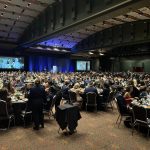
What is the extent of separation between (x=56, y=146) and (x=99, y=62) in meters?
40.9

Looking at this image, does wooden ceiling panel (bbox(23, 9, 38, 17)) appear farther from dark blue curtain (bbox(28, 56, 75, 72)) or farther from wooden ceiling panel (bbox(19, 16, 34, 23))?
dark blue curtain (bbox(28, 56, 75, 72))

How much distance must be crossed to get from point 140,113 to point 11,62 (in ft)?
105

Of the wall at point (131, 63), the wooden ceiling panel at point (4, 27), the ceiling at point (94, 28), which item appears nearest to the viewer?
the ceiling at point (94, 28)

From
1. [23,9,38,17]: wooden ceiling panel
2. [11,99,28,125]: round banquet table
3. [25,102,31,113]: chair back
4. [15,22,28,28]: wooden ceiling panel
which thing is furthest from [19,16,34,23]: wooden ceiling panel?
[25,102,31,113]: chair back

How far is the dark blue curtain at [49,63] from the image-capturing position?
3972cm

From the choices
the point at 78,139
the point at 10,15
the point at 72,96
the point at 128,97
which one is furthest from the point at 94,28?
the point at 78,139

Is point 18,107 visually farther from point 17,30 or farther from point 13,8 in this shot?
point 17,30

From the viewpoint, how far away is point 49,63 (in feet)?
139

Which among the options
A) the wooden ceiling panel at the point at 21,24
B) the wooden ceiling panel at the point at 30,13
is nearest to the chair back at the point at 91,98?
the wooden ceiling panel at the point at 30,13

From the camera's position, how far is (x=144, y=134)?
7414 millimetres

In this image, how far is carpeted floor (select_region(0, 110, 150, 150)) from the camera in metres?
6.28

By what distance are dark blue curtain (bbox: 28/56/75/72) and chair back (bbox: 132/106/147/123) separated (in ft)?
109

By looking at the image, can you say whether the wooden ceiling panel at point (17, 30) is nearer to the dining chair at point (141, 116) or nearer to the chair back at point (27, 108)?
the chair back at point (27, 108)

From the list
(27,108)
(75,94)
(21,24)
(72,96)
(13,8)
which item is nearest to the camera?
(27,108)
